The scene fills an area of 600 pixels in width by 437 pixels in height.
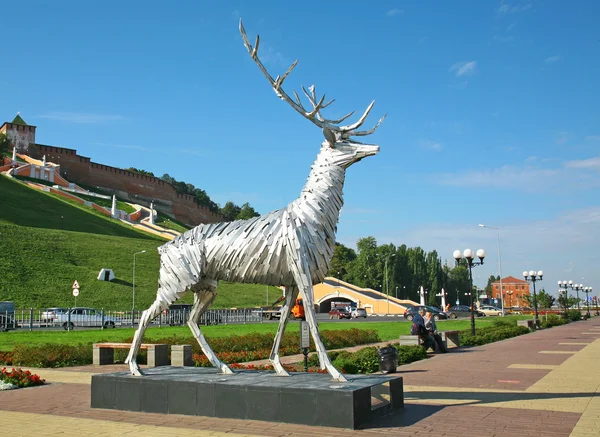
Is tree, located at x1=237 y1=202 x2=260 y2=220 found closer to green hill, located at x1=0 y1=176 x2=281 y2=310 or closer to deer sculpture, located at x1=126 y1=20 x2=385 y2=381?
green hill, located at x1=0 y1=176 x2=281 y2=310

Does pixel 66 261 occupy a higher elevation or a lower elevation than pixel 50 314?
higher

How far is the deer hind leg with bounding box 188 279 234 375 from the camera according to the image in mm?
9203

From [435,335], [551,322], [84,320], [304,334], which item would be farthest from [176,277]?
[551,322]

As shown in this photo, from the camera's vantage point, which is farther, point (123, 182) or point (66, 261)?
point (123, 182)

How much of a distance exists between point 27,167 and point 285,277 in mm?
99060

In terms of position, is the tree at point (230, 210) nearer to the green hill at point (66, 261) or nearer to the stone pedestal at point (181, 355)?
the green hill at point (66, 261)

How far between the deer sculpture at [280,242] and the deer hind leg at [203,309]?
23mm

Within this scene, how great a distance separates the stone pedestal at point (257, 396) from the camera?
7137mm

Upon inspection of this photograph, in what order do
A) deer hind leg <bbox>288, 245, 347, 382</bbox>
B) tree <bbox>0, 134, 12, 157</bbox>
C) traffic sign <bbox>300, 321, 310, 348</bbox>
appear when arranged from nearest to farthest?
deer hind leg <bbox>288, 245, 347, 382</bbox>
traffic sign <bbox>300, 321, 310, 348</bbox>
tree <bbox>0, 134, 12, 157</bbox>

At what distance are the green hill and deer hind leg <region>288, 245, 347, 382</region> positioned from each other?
3718cm

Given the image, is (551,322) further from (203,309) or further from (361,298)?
(203,309)

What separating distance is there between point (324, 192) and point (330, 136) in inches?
34.7

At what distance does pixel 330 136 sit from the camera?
877 centimetres

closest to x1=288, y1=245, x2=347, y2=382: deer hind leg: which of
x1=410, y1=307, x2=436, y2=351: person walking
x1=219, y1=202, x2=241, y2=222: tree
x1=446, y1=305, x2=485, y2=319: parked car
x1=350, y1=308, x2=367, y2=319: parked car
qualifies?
x1=410, y1=307, x2=436, y2=351: person walking
